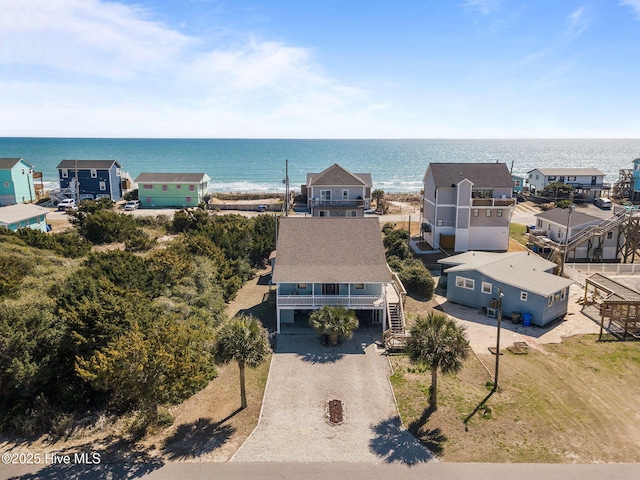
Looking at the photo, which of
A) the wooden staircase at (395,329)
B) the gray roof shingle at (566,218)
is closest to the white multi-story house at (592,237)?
the gray roof shingle at (566,218)

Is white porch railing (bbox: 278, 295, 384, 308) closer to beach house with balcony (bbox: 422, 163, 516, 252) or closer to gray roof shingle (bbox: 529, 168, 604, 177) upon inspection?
beach house with balcony (bbox: 422, 163, 516, 252)

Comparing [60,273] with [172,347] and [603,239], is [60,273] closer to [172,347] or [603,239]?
[172,347]

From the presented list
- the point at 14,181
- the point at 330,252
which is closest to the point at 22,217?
the point at 14,181

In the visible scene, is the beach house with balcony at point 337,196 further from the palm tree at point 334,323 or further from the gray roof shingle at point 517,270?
the palm tree at point 334,323

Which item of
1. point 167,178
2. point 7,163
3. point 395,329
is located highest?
point 7,163

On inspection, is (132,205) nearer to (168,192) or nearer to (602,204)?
(168,192)

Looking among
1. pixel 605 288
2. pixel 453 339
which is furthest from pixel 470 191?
pixel 453 339
